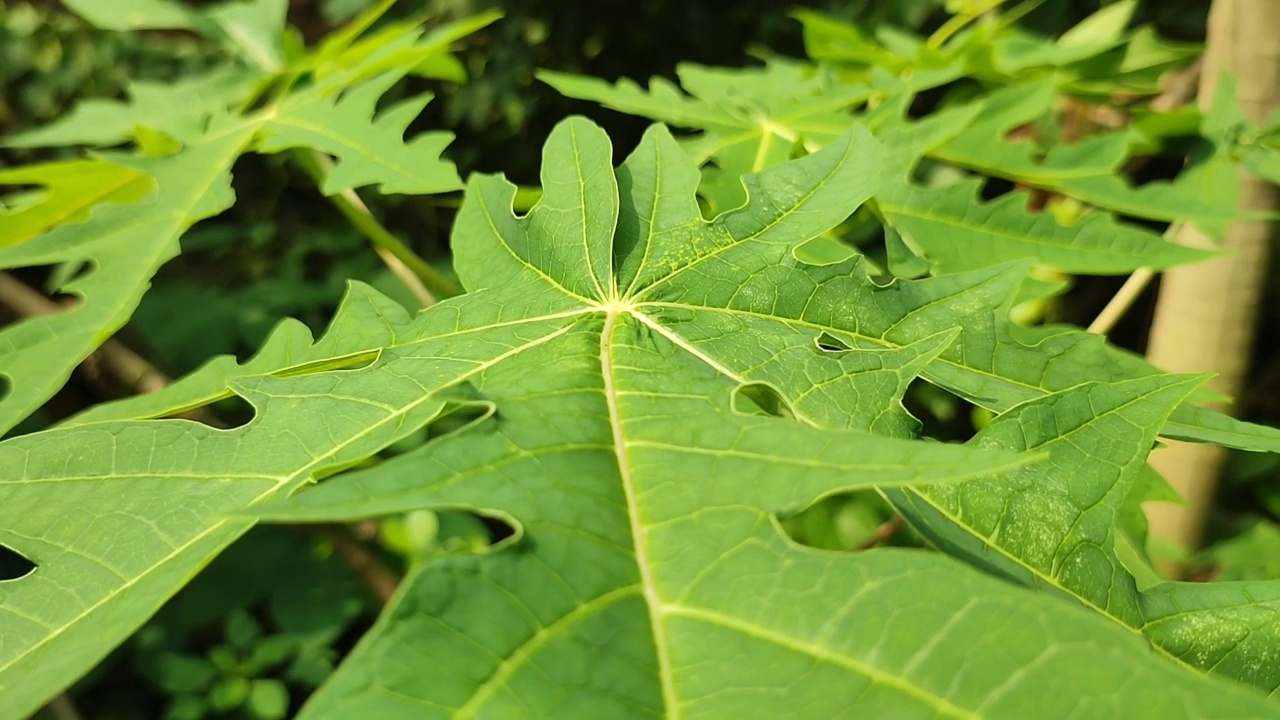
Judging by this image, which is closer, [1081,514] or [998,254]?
[1081,514]

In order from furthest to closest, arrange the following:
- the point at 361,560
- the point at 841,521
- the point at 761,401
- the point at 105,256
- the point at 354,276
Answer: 1. the point at 354,276
2. the point at 841,521
3. the point at 361,560
4. the point at 105,256
5. the point at 761,401

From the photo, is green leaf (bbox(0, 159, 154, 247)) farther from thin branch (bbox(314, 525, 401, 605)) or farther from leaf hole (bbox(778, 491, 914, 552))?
leaf hole (bbox(778, 491, 914, 552))

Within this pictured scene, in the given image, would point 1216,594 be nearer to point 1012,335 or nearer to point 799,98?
point 1012,335

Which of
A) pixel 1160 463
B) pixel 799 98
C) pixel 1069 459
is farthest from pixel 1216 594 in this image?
pixel 1160 463

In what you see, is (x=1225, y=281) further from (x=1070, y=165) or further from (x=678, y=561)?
(x=678, y=561)

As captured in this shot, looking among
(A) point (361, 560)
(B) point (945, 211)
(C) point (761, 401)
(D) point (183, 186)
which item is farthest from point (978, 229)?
(A) point (361, 560)

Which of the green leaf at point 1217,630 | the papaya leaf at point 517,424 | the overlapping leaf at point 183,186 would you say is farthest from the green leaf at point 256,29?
the green leaf at point 1217,630
